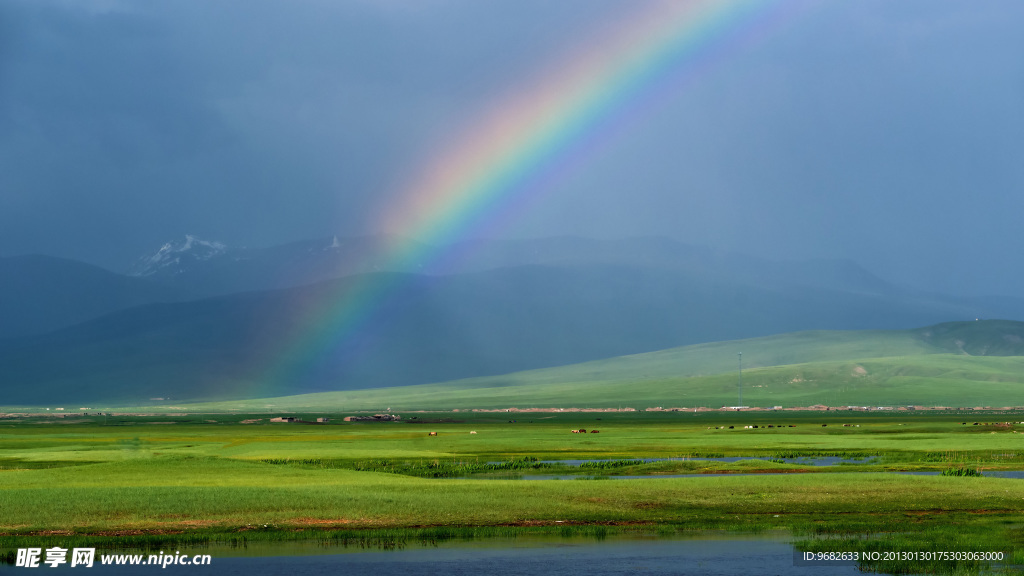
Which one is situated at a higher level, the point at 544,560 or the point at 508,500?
the point at 508,500

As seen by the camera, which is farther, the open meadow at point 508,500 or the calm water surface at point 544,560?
the open meadow at point 508,500

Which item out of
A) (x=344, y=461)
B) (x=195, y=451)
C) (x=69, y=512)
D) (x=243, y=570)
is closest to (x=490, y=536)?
(x=243, y=570)

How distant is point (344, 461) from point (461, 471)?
12095 millimetres

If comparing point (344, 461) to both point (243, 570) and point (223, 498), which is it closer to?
point (223, 498)

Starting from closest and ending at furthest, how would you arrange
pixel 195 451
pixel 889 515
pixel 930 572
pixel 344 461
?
pixel 930 572 → pixel 889 515 → pixel 344 461 → pixel 195 451

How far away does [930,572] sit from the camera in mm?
30797

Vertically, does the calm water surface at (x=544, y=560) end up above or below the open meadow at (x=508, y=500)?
below

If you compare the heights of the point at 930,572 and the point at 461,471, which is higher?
the point at 461,471

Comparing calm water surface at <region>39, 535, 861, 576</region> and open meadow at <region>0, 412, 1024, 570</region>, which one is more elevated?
open meadow at <region>0, 412, 1024, 570</region>

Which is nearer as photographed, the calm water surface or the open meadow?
the calm water surface

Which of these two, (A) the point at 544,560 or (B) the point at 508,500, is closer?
(A) the point at 544,560

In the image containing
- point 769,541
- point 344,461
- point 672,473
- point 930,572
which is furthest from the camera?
point 344,461

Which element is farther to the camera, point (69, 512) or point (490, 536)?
point (69, 512)

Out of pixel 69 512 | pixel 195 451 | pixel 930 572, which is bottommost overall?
pixel 930 572
